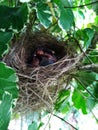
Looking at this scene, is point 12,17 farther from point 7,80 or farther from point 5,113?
point 5,113

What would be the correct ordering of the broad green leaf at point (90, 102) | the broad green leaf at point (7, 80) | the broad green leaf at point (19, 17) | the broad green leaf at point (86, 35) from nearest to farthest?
the broad green leaf at point (7, 80) < the broad green leaf at point (19, 17) < the broad green leaf at point (86, 35) < the broad green leaf at point (90, 102)

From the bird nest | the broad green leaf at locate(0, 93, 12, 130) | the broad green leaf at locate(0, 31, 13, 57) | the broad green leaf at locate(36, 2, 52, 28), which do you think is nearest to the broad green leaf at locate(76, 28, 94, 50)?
the bird nest

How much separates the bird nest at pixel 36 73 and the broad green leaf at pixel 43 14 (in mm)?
103

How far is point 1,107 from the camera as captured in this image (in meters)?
0.52

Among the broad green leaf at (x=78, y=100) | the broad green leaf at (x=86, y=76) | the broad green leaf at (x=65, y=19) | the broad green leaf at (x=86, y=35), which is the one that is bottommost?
the broad green leaf at (x=78, y=100)

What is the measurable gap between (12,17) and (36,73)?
164 mm

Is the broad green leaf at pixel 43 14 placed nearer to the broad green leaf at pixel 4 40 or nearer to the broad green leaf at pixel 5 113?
the broad green leaf at pixel 4 40

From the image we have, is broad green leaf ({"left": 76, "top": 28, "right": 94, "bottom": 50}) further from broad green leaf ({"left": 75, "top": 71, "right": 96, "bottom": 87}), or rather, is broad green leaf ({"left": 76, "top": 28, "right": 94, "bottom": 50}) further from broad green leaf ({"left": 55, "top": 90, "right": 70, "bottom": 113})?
broad green leaf ({"left": 55, "top": 90, "right": 70, "bottom": 113})

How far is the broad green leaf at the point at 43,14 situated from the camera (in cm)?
87

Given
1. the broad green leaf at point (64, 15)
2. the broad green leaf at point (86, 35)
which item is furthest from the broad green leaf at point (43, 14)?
the broad green leaf at point (86, 35)

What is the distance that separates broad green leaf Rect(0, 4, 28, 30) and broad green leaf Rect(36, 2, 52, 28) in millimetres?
40

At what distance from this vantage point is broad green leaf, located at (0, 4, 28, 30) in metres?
0.86

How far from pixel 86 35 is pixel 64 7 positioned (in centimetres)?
14

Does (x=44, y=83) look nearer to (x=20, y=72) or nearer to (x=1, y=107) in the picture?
(x=20, y=72)
